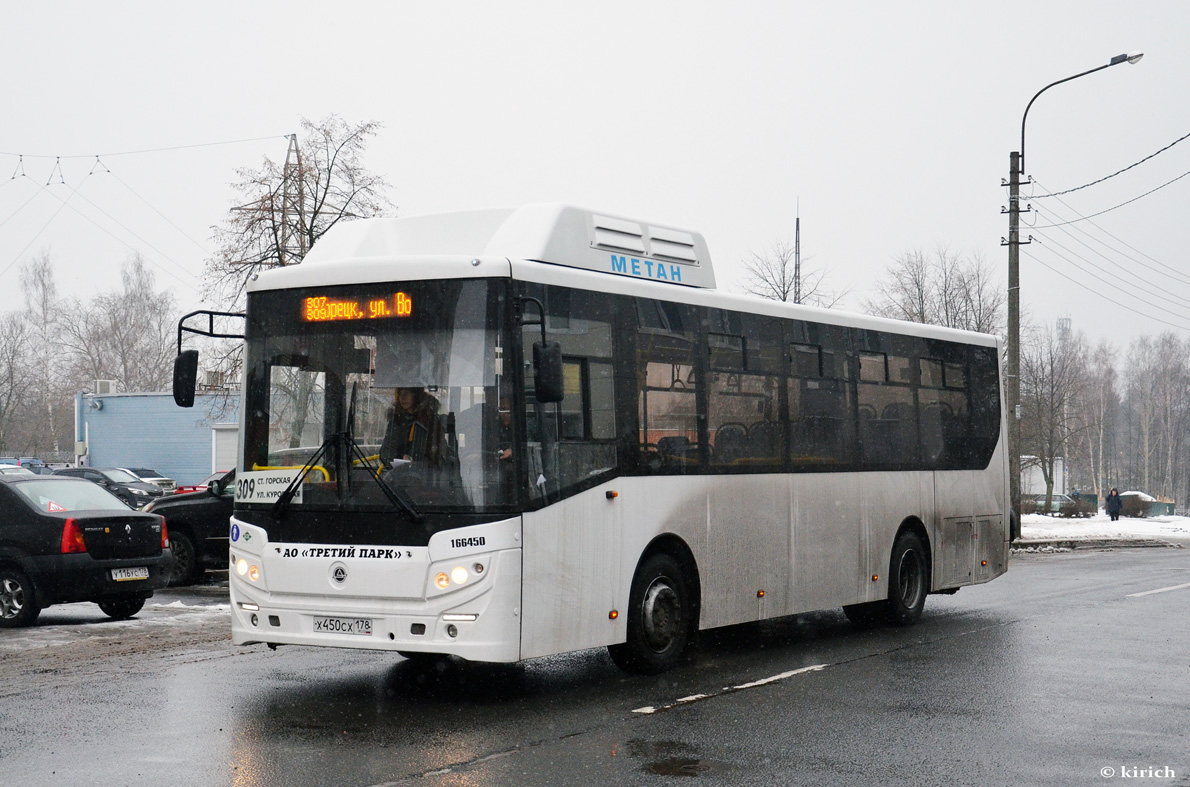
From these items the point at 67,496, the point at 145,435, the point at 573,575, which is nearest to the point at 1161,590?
the point at 573,575

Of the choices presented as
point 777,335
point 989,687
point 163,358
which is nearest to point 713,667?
point 989,687

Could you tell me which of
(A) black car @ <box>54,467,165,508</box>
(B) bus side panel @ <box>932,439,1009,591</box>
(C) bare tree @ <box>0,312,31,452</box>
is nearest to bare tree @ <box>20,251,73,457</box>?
(C) bare tree @ <box>0,312,31,452</box>

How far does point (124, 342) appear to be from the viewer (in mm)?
95688

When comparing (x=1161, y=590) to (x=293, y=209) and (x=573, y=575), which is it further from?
(x=293, y=209)

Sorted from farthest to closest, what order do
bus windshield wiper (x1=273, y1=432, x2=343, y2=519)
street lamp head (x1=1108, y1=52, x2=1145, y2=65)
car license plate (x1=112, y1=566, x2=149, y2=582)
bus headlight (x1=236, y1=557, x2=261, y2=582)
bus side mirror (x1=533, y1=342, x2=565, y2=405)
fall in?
1. street lamp head (x1=1108, y1=52, x2=1145, y2=65)
2. car license plate (x1=112, y1=566, x2=149, y2=582)
3. bus headlight (x1=236, y1=557, x2=261, y2=582)
4. bus windshield wiper (x1=273, y1=432, x2=343, y2=519)
5. bus side mirror (x1=533, y1=342, x2=565, y2=405)

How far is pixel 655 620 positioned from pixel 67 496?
747cm

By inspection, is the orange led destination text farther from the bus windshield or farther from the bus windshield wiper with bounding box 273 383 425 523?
the bus windshield wiper with bounding box 273 383 425 523

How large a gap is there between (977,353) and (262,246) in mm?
23504

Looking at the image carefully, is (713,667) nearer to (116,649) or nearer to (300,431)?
(300,431)

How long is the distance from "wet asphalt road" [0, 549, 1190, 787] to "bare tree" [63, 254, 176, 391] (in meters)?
86.4

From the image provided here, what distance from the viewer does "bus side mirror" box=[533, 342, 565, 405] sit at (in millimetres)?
8695

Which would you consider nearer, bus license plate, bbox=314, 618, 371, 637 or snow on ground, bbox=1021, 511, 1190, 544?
bus license plate, bbox=314, 618, 371, 637

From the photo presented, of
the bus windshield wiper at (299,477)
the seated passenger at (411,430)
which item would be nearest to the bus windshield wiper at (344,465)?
the bus windshield wiper at (299,477)

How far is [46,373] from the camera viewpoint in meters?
95.3
